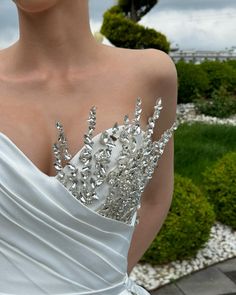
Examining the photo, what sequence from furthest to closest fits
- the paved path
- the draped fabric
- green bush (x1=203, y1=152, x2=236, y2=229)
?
green bush (x1=203, y1=152, x2=236, y2=229)
the paved path
the draped fabric

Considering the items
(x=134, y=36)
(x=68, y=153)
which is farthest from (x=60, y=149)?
(x=134, y=36)

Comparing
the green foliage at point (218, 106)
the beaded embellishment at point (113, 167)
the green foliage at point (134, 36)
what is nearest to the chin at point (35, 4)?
the beaded embellishment at point (113, 167)

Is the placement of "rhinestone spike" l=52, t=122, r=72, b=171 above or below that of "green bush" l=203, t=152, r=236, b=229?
above

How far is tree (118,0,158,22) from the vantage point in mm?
15211

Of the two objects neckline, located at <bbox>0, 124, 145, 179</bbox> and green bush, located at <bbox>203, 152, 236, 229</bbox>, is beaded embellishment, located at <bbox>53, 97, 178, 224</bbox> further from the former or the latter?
green bush, located at <bbox>203, 152, 236, 229</bbox>

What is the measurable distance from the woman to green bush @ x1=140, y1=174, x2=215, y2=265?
3.06 metres

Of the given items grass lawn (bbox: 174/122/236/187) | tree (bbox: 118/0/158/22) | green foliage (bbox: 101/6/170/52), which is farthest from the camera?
tree (bbox: 118/0/158/22)

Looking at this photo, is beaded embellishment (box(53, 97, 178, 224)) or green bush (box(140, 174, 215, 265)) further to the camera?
green bush (box(140, 174, 215, 265))

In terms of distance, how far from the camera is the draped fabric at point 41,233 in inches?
44.3

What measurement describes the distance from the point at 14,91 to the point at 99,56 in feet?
0.64

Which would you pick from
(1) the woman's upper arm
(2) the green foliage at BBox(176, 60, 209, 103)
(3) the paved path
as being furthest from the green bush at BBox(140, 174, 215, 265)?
(2) the green foliage at BBox(176, 60, 209, 103)

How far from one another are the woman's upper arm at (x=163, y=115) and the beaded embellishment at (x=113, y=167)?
105 millimetres

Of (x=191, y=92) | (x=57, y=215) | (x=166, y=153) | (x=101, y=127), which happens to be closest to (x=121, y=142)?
(x=101, y=127)

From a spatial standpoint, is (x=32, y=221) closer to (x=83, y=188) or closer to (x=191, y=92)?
(x=83, y=188)
